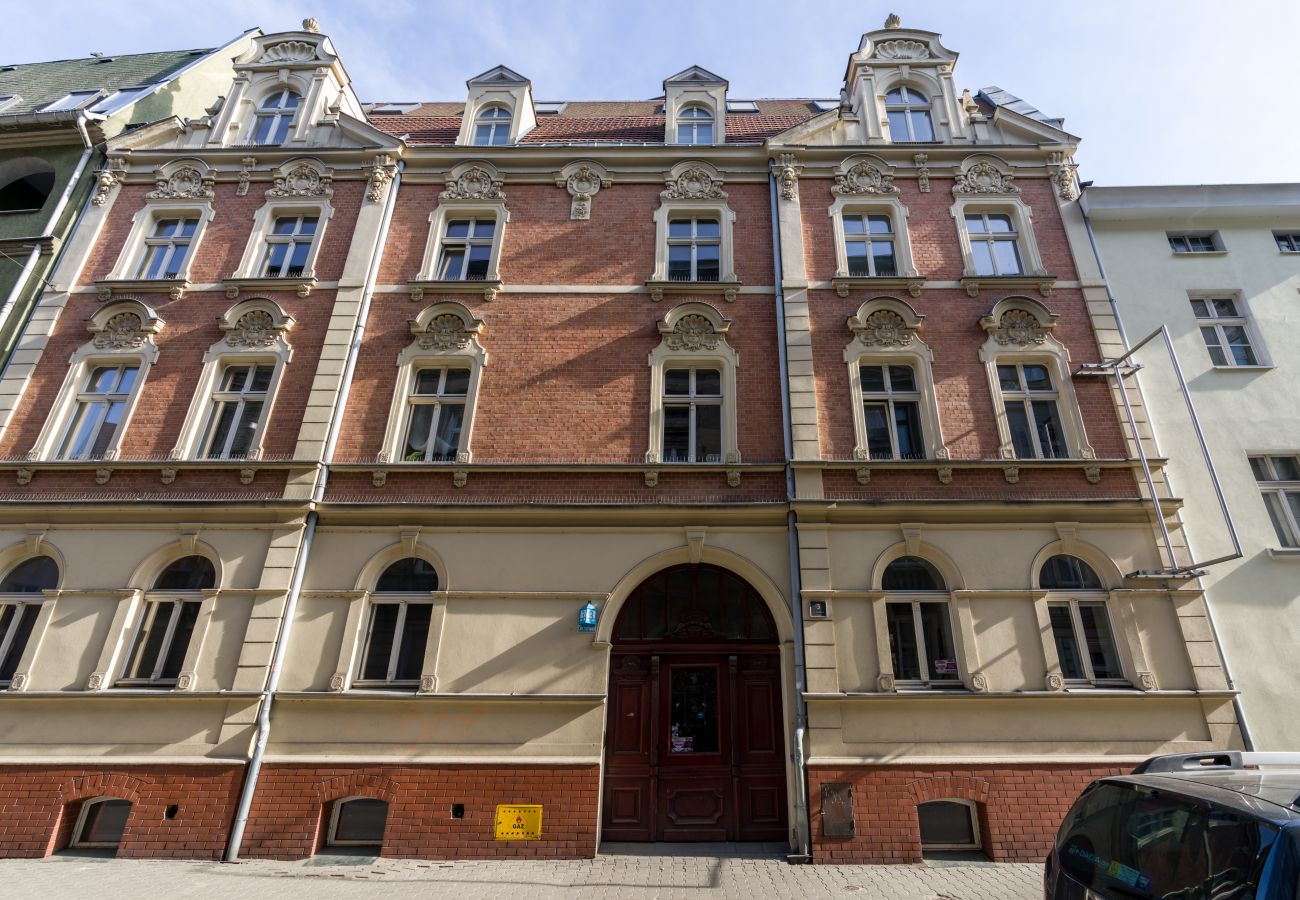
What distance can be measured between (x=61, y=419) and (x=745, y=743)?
12.6 meters

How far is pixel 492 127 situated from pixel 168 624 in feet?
39.0

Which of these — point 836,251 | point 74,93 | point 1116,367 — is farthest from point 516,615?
point 74,93

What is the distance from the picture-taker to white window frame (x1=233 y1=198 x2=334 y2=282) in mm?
12234

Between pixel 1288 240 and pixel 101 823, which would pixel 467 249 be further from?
pixel 1288 240

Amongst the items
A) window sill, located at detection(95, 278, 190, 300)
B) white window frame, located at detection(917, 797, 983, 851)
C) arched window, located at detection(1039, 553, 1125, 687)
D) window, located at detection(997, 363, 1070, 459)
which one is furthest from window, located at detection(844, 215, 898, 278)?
window sill, located at detection(95, 278, 190, 300)

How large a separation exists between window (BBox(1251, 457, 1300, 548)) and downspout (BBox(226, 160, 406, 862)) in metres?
15.0

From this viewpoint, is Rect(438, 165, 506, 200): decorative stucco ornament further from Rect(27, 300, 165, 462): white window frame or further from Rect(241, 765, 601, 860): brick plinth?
Rect(241, 765, 601, 860): brick plinth

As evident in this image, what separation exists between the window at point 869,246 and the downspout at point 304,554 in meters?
9.09

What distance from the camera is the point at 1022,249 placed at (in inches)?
482

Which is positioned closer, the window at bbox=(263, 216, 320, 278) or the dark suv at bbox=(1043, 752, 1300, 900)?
the dark suv at bbox=(1043, 752, 1300, 900)

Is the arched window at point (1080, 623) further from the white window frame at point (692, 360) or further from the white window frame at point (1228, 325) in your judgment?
the white window frame at point (692, 360)

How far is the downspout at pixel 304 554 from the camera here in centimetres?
841

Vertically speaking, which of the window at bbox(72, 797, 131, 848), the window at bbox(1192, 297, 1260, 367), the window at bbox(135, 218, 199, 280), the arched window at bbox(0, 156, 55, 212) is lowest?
the window at bbox(72, 797, 131, 848)

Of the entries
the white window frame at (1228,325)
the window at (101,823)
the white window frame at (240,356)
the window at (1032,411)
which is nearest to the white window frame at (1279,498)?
the white window frame at (1228,325)
